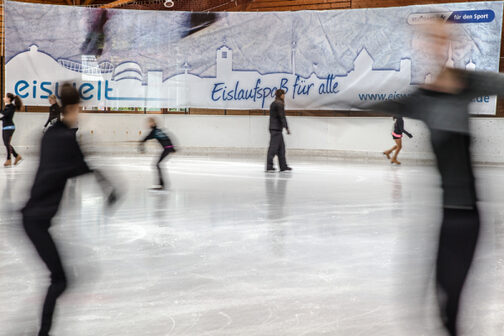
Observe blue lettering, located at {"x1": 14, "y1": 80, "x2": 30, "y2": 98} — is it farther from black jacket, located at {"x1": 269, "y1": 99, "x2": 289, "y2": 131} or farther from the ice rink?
the ice rink

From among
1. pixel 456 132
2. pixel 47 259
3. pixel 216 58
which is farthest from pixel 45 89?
pixel 456 132

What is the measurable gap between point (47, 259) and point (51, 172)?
39cm

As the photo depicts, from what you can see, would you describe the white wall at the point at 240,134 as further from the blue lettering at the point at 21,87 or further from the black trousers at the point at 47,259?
the black trousers at the point at 47,259

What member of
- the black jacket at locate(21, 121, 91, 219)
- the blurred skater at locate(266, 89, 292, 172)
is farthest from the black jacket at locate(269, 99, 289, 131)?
the black jacket at locate(21, 121, 91, 219)

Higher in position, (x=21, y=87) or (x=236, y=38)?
(x=236, y=38)

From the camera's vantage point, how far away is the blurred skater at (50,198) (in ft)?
7.96

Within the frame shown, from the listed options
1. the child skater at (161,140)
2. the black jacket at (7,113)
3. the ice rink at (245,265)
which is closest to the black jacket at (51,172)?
the ice rink at (245,265)

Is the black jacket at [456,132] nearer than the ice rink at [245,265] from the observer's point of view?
Yes

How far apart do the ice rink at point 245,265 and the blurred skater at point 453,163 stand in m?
0.16

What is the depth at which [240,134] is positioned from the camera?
51.3 ft

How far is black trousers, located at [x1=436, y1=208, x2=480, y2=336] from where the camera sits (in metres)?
2.20

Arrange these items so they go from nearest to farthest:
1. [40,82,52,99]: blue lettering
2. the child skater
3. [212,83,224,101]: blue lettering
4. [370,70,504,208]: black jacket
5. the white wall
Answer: [370,70,504,208]: black jacket, the child skater, the white wall, [40,82,52,99]: blue lettering, [212,83,224,101]: blue lettering

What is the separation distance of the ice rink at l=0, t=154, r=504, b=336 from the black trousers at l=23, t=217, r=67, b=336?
0.23m

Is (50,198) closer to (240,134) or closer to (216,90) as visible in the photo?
(216,90)
